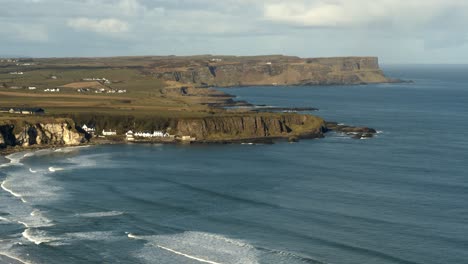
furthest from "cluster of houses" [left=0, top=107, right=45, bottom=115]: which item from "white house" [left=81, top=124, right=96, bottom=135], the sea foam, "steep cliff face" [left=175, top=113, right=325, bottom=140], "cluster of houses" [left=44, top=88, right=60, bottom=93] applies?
the sea foam

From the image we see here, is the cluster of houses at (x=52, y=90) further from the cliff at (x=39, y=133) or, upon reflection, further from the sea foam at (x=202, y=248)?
the sea foam at (x=202, y=248)

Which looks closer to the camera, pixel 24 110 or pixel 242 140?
pixel 242 140

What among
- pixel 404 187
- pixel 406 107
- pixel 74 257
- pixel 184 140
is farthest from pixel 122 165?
pixel 406 107

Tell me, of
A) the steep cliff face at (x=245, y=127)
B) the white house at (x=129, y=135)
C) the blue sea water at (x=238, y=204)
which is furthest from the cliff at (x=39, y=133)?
the steep cliff face at (x=245, y=127)

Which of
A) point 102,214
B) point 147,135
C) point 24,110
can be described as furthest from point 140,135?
point 102,214

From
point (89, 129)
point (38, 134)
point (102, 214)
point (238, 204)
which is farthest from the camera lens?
point (89, 129)

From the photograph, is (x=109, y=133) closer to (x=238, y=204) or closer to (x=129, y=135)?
(x=129, y=135)
